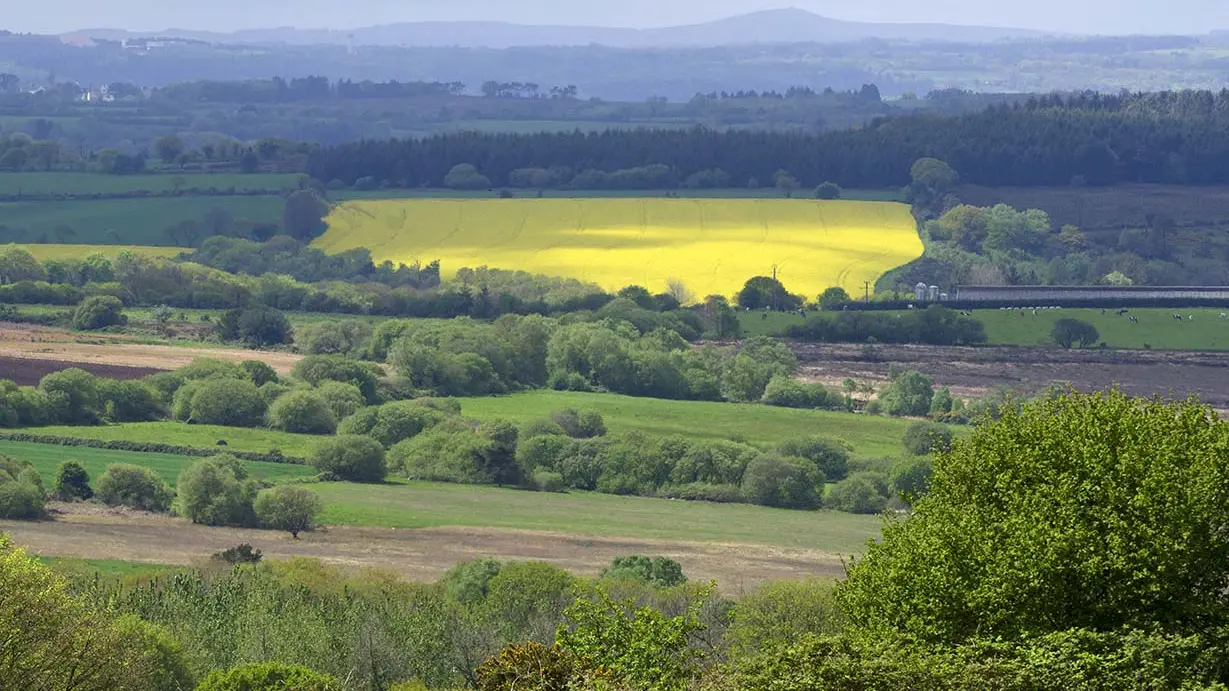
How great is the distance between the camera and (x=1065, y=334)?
10981 cm

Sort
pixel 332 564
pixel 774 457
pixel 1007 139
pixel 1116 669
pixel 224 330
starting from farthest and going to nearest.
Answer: pixel 1007 139, pixel 224 330, pixel 774 457, pixel 332 564, pixel 1116 669

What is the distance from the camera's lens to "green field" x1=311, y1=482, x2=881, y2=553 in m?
67.8

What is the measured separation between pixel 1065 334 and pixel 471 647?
71180 millimetres

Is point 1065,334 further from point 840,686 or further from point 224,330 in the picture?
point 840,686

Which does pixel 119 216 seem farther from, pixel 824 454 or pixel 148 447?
pixel 824 454

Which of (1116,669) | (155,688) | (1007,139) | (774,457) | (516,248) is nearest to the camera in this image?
(1116,669)

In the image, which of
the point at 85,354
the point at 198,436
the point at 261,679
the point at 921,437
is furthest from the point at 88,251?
the point at 261,679

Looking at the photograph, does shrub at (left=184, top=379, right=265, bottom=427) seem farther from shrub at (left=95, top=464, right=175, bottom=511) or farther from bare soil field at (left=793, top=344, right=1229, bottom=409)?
bare soil field at (left=793, top=344, right=1229, bottom=409)

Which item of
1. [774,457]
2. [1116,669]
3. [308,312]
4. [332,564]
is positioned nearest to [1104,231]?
[308,312]

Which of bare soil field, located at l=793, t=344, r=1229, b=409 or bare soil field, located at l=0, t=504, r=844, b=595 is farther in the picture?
bare soil field, located at l=793, t=344, r=1229, b=409

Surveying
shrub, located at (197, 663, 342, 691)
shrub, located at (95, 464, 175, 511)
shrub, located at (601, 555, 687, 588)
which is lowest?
shrub, located at (95, 464, 175, 511)

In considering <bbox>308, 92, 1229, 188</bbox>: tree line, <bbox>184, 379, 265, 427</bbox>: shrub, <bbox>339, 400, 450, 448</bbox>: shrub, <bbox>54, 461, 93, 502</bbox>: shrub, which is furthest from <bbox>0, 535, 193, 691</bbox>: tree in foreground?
<bbox>308, 92, 1229, 188</bbox>: tree line

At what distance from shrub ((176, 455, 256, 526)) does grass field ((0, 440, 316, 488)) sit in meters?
3.85

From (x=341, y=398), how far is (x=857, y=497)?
84.6ft
